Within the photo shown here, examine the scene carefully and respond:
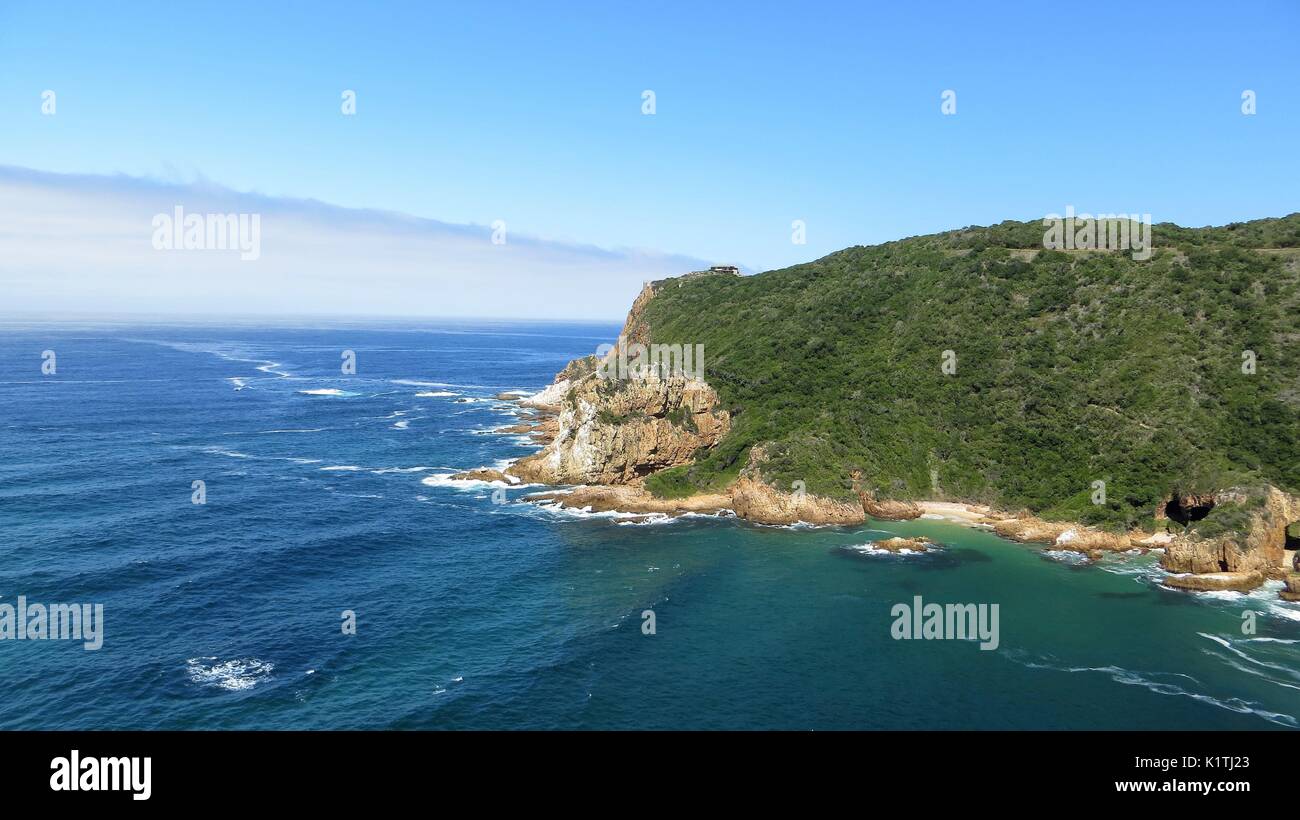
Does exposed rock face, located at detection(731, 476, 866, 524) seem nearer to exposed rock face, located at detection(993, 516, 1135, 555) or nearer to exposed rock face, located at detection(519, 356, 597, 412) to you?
exposed rock face, located at detection(993, 516, 1135, 555)

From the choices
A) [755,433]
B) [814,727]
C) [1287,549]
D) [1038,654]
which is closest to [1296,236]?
[1287,549]

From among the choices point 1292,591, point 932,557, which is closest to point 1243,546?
point 1292,591

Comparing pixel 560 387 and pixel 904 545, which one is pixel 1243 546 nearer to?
pixel 904 545

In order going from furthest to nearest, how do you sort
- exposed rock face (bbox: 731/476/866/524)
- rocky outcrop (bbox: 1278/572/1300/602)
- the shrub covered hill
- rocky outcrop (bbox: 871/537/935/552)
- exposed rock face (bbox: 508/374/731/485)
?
1. exposed rock face (bbox: 508/374/731/485)
2. exposed rock face (bbox: 731/476/866/524)
3. the shrub covered hill
4. rocky outcrop (bbox: 871/537/935/552)
5. rocky outcrop (bbox: 1278/572/1300/602)

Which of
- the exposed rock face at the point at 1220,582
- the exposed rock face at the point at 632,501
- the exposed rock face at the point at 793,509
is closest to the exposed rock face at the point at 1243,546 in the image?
the exposed rock face at the point at 1220,582

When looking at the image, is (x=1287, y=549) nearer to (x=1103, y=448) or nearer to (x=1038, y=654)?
(x=1103, y=448)

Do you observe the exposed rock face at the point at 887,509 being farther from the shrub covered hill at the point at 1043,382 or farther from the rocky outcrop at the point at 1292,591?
the rocky outcrop at the point at 1292,591

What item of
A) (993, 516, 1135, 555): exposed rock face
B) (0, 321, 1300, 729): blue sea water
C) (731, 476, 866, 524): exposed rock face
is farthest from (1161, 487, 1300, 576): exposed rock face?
(731, 476, 866, 524): exposed rock face
